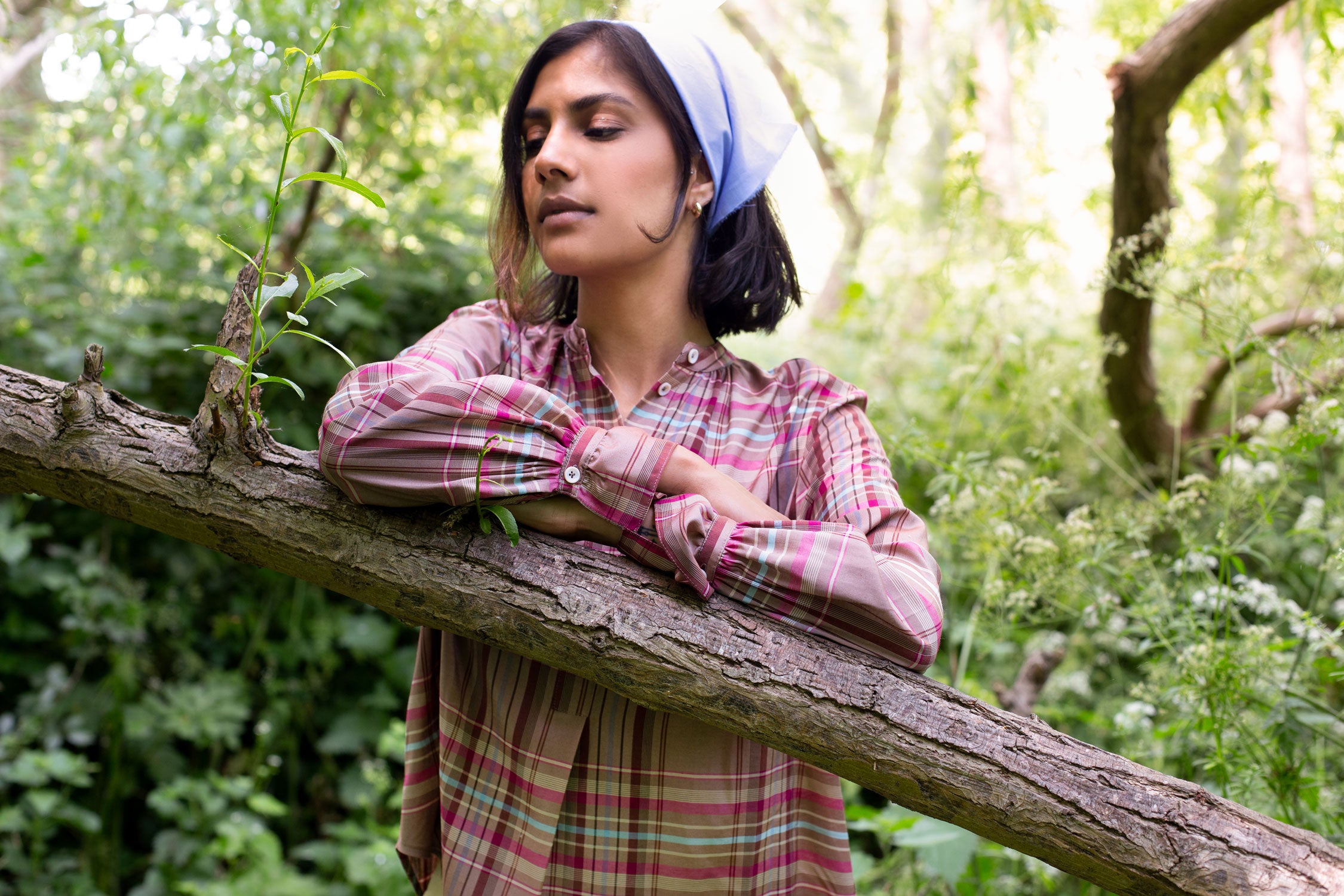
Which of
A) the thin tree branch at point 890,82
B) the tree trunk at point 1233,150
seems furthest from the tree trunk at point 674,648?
the thin tree branch at point 890,82

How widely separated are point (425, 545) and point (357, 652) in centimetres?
204

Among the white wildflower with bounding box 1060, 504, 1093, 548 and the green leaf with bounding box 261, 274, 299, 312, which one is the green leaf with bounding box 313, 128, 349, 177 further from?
the white wildflower with bounding box 1060, 504, 1093, 548

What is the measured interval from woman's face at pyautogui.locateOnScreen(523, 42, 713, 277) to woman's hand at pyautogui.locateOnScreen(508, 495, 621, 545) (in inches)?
14.4

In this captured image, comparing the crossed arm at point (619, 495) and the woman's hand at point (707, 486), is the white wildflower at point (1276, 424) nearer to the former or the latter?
the crossed arm at point (619, 495)

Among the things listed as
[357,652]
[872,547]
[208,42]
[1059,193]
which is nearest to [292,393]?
[357,652]

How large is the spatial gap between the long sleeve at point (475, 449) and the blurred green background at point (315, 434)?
83 cm

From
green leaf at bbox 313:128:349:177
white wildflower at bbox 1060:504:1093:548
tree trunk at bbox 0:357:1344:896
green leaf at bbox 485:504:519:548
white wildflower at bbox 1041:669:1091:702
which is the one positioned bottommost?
white wildflower at bbox 1041:669:1091:702

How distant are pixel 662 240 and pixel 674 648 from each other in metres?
0.59

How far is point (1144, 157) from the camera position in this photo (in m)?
2.26

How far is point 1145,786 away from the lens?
3.14 ft

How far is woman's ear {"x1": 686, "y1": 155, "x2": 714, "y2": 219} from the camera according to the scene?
134 cm

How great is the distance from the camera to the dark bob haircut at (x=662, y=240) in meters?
1.28

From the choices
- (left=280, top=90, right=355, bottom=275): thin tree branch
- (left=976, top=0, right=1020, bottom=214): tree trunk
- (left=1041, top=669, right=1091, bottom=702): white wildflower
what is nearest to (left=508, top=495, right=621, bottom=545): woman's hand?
(left=1041, top=669, right=1091, bottom=702): white wildflower

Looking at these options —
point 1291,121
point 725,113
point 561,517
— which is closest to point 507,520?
point 561,517
